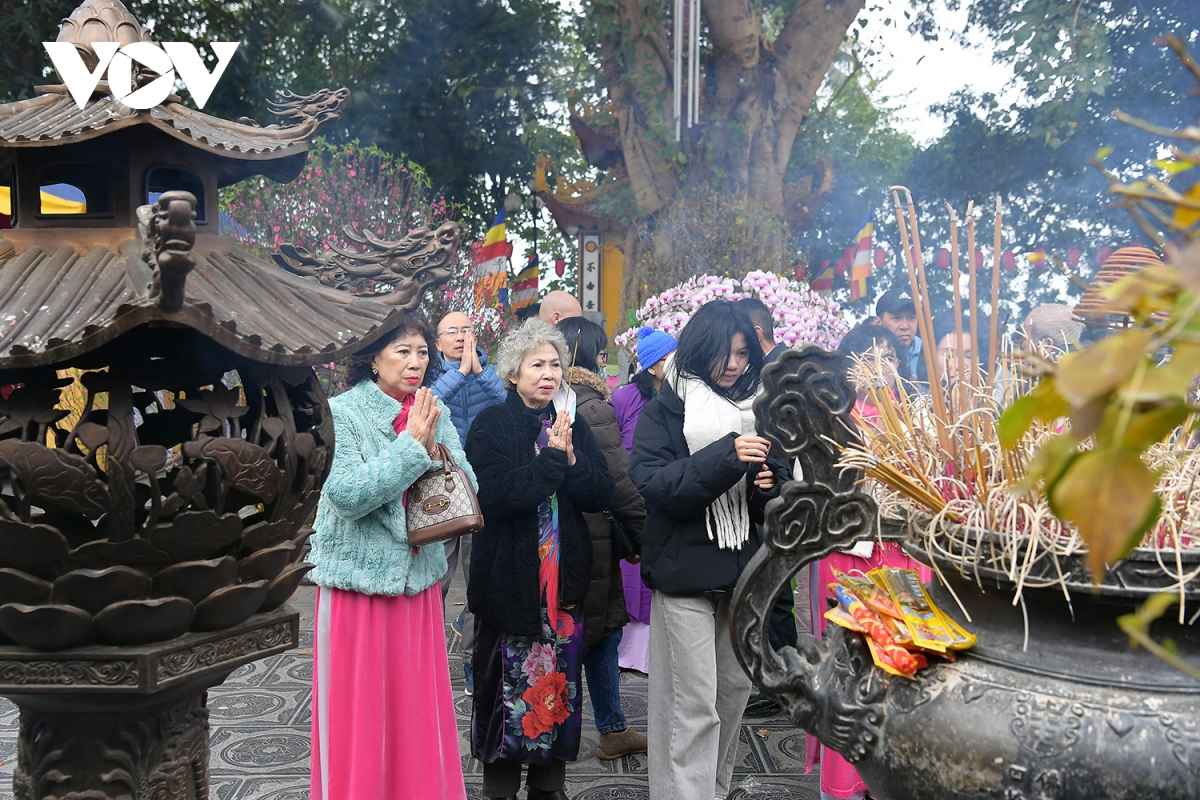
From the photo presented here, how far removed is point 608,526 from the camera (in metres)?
3.96

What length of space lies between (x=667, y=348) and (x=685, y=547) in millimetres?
1516

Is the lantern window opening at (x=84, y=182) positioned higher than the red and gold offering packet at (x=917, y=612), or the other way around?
the lantern window opening at (x=84, y=182)

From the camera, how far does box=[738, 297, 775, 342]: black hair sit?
14.7 ft

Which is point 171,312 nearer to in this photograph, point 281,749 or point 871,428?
point 871,428

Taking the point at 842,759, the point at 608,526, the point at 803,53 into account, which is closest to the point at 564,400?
the point at 608,526

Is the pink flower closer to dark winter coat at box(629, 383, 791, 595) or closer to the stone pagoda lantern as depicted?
dark winter coat at box(629, 383, 791, 595)

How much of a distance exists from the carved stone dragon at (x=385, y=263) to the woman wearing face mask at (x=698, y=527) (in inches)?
40.9

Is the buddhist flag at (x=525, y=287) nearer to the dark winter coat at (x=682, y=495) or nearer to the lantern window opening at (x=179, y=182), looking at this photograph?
the dark winter coat at (x=682, y=495)

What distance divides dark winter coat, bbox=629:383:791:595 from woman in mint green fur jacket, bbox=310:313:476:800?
0.72 meters

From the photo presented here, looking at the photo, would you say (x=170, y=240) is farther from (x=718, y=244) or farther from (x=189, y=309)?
(x=718, y=244)

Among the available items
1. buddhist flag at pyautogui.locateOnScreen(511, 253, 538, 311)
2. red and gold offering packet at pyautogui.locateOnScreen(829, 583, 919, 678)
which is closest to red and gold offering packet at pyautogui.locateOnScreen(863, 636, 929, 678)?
red and gold offering packet at pyautogui.locateOnScreen(829, 583, 919, 678)

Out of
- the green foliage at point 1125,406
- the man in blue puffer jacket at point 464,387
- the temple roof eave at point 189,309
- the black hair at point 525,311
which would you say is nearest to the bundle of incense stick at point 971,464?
the green foliage at point 1125,406

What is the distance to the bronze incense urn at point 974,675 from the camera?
1.39 m

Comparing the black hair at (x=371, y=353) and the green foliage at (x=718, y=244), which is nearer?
the black hair at (x=371, y=353)
